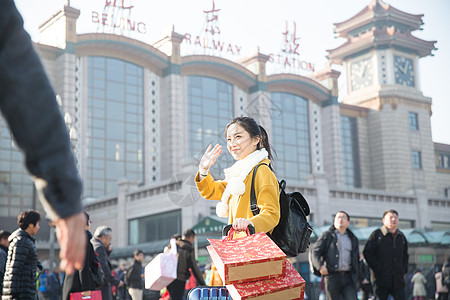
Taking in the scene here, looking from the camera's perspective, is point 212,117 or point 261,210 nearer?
point 261,210

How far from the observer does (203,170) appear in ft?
14.5

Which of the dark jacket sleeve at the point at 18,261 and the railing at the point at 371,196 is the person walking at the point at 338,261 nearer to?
the dark jacket sleeve at the point at 18,261

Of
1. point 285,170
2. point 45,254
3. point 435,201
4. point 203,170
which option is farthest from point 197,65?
point 203,170

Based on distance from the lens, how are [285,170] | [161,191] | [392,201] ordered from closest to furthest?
[161,191] → [392,201] → [285,170]

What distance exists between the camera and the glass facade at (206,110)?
4356 centimetres

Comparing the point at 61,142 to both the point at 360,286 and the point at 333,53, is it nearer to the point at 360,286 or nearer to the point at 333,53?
the point at 360,286

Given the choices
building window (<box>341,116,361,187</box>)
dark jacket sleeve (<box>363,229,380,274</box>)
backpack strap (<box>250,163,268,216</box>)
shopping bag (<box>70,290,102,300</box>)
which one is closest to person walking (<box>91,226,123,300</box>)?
shopping bag (<box>70,290,102,300</box>)

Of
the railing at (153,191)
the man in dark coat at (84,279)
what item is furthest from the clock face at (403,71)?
the man in dark coat at (84,279)

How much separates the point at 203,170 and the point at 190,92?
39787mm

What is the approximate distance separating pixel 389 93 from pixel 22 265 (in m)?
51.1

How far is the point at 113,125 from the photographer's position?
41.5m

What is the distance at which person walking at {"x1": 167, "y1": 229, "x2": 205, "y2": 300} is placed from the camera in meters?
9.57

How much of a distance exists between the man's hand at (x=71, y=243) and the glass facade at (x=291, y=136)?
45522 millimetres

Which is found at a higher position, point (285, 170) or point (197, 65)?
point (197, 65)
